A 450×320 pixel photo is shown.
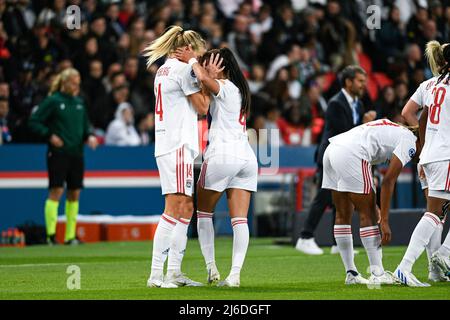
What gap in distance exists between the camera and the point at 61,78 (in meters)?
17.1

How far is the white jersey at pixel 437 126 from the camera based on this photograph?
9734 millimetres

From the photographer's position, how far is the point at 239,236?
985cm

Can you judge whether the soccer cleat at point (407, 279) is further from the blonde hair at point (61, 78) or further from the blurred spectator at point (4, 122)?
the blurred spectator at point (4, 122)

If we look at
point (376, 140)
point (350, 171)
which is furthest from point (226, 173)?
point (376, 140)

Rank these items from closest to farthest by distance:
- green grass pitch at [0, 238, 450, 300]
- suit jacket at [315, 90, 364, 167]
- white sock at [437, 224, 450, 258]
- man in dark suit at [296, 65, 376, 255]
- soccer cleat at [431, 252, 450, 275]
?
1. green grass pitch at [0, 238, 450, 300]
2. soccer cleat at [431, 252, 450, 275]
3. white sock at [437, 224, 450, 258]
4. man in dark suit at [296, 65, 376, 255]
5. suit jacket at [315, 90, 364, 167]

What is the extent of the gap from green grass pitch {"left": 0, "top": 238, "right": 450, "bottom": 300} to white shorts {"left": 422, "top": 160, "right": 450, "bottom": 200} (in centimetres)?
80

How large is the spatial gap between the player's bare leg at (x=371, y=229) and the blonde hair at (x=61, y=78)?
7938mm

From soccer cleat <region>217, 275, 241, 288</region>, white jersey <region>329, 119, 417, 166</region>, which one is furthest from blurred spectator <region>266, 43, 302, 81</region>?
soccer cleat <region>217, 275, 241, 288</region>

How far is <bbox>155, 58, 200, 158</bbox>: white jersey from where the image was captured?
31.7 ft

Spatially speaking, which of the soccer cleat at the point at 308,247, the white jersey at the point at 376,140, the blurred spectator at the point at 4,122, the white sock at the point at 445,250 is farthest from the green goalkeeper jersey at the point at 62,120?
the white sock at the point at 445,250

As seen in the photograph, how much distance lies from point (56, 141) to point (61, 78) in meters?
0.96

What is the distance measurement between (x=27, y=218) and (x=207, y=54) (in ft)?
29.0

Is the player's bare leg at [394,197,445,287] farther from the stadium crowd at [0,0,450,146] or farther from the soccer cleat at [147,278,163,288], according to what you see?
the stadium crowd at [0,0,450,146]
